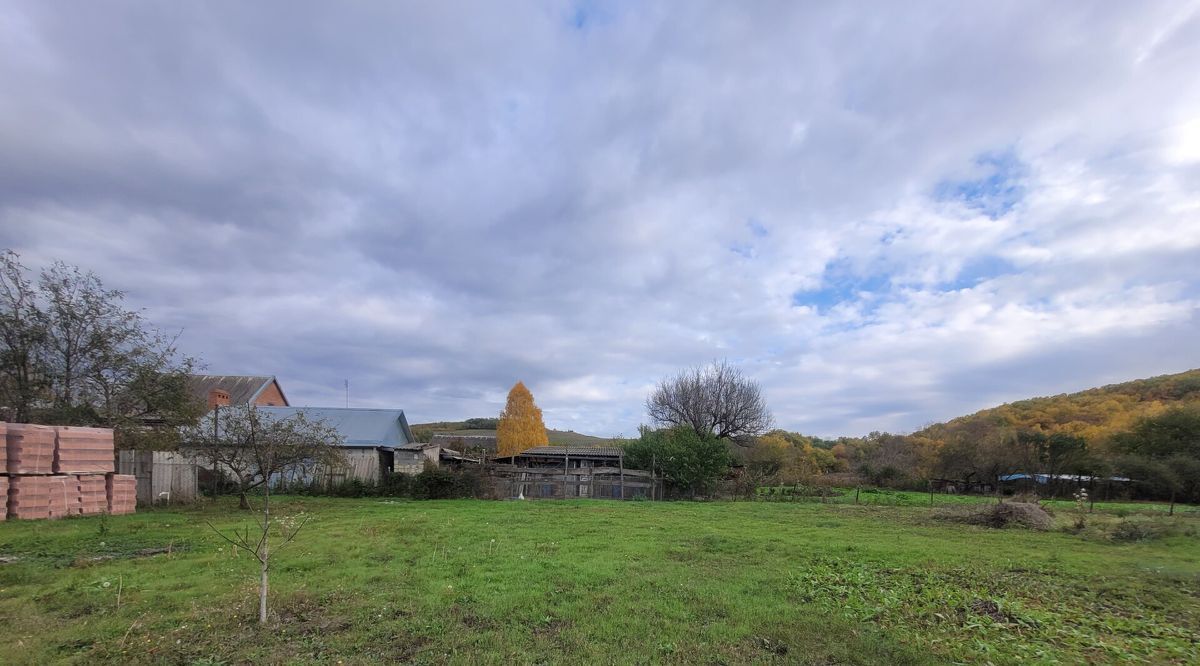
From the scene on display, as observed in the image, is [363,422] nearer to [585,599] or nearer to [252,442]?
[252,442]

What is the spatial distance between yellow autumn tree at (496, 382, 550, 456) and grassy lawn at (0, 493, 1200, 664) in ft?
93.6

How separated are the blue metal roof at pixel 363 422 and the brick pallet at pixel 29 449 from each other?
1321 cm

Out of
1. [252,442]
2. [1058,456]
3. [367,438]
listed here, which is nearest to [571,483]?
[367,438]

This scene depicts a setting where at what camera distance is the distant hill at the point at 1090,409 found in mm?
45250

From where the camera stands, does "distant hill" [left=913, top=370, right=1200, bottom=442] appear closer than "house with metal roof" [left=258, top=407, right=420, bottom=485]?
No

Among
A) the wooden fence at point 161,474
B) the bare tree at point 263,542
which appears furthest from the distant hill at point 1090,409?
the wooden fence at point 161,474

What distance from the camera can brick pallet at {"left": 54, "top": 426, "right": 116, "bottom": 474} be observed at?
48.7ft

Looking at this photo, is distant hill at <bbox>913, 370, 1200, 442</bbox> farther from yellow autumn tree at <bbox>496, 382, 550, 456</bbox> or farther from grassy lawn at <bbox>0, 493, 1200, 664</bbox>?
grassy lawn at <bbox>0, 493, 1200, 664</bbox>

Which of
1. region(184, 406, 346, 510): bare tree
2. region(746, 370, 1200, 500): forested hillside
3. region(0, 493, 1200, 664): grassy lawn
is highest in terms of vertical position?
region(184, 406, 346, 510): bare tree

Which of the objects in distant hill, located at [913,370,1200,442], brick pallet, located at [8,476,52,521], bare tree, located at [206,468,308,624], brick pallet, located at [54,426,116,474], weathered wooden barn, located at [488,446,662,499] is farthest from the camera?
distant hill, located at [913,370,1200,442]

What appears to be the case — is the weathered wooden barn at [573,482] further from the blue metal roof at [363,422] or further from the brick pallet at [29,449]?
the brick pallet at [29,449]

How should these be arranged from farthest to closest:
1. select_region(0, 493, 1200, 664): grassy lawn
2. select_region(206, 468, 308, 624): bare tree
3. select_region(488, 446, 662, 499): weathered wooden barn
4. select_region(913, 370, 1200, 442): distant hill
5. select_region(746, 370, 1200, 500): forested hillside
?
1. select_region(913, 370, 1200, 442): distant hill
2. select_region(746, 370, 1200, 500): forested hillside
3. select_region(488, 446, 662, 499): weathered wooden barn
4. select_region(206, 468, 308, 624): bare tree
5. select_region(0, 493, 1200, 664): grassy lawn

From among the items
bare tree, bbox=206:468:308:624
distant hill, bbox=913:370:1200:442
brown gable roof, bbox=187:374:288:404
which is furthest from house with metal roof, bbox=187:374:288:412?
distant hill, bbox=913:370:1200:442

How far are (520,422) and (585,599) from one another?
115 feet
